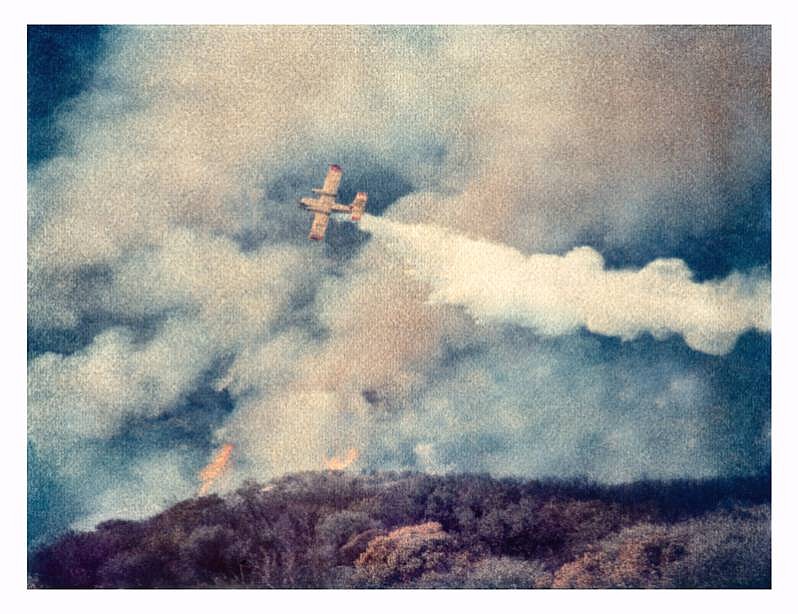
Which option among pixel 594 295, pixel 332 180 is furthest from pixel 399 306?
pixel 594 295

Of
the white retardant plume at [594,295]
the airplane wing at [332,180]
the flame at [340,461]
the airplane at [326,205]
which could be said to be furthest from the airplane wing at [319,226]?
the flame at [340,461]

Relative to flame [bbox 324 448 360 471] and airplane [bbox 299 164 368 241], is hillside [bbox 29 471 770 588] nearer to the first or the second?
flame [bbox 324 448 360 471]

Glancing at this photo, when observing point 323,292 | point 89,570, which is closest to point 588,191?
point 323,292

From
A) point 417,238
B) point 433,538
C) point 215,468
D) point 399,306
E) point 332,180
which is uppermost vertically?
point 332,180

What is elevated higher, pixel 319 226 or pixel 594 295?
pixel 319 226

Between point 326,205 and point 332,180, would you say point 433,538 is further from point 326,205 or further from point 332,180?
point 332,180

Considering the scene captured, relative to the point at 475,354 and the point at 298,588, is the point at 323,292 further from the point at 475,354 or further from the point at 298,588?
the point at 298,588

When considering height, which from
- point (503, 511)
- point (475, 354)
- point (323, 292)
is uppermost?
point (323, 292)
